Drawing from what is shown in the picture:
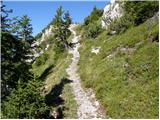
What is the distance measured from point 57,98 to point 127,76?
777cm

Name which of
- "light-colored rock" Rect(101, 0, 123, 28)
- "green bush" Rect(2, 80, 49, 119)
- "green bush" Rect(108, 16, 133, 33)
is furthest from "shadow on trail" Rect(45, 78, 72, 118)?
"light-colored rock" Rect(101, 0, 123, 28)

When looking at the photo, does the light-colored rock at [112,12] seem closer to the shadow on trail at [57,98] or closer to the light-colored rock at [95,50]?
the light-colored rock at [95,50]

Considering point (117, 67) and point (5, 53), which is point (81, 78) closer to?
point (117, 67)

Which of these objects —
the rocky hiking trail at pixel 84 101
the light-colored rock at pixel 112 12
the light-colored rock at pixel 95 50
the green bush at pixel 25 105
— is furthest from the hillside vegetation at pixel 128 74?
the light-colored rock at pixel 112 12

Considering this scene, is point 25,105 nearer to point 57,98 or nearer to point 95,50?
point 57,98

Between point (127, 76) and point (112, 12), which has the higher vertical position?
point (112, 12)

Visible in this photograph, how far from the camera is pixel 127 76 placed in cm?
3450

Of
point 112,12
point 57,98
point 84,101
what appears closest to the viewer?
point 84,101

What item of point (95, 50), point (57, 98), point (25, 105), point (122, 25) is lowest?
point (25, 105)

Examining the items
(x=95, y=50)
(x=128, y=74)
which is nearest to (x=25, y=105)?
(x=128, y=74)

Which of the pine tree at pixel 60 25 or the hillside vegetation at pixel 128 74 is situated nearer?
the hillside vegetation at pixel 128 74

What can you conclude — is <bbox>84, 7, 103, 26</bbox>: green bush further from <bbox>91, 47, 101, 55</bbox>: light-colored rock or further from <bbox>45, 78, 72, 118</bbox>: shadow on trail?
<bbox>45, 78, 72, 118</bbox>: shadow on trail

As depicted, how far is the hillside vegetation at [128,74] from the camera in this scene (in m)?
27.5

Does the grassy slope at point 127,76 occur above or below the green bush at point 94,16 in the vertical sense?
below
